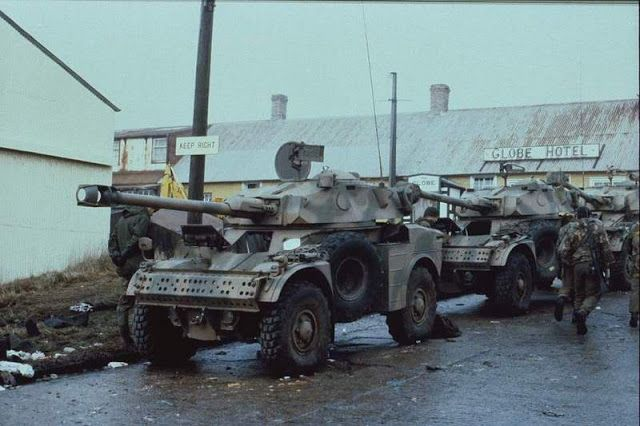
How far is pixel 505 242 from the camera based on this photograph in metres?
11.7

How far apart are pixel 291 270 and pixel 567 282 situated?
4.13 meters

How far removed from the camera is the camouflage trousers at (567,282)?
9.93 metres

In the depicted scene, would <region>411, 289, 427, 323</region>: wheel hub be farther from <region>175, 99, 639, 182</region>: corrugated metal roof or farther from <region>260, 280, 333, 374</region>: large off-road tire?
<region>175, 99, 639, 182</region>: corrugated metal roof

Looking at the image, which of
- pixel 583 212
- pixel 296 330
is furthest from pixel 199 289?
pixel 583 212

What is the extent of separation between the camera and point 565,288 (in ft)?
33.1

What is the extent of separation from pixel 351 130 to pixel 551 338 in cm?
2678

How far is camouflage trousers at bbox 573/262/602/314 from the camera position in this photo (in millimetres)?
9602

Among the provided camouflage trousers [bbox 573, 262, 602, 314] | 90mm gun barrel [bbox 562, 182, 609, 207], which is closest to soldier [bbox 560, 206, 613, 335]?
camouflage trousers [bbox 573, 262, 602, 314]

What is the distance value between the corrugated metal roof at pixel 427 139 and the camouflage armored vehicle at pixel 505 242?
13.4 meters

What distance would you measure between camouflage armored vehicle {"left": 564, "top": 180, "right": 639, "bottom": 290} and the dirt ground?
7793 mm

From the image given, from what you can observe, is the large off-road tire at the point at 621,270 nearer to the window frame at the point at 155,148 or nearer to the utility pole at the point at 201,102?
the utility pole at the point at 201,102

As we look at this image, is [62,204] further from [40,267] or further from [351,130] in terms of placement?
[351,130]

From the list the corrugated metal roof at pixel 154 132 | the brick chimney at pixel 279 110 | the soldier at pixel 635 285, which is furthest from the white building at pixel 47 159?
the corrugated metal roof at pixel 154 132

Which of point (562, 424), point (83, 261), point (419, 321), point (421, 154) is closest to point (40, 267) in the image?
point (83, 261)
